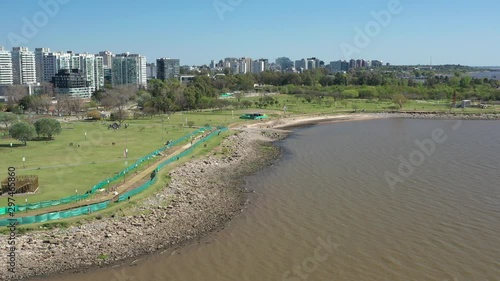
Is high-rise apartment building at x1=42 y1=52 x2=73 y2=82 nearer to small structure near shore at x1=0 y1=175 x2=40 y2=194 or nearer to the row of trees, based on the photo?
the row of trees

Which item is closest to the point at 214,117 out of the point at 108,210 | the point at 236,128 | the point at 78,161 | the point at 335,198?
the point at 236,128

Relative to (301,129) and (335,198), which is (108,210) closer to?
(335,198)

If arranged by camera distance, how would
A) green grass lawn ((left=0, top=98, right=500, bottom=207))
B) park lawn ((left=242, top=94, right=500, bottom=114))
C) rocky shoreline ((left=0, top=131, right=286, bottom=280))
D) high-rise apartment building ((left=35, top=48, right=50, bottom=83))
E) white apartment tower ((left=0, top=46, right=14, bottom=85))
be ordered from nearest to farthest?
rocky shoreline ((left=0, top=131, right=286, bottom=280)), green grass lawn ((left=0, top=98, right=500, bottom=207)), park lawn ((left=242, top=94, right=500, bottom=114)), white apartment tower ((left=0, top=46, right=14, bottom=85)), high-rise apartment building ((left=35, top=48, right=50, bottom=83))

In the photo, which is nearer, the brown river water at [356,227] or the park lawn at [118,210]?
the brown river water at [356,227]

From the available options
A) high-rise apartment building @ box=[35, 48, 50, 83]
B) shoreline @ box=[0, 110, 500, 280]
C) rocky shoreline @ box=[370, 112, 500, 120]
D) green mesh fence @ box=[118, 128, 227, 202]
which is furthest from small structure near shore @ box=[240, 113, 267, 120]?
high-rise apartment building @ box=[35, 48, 50, 83]

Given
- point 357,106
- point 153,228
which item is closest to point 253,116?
point 357,106

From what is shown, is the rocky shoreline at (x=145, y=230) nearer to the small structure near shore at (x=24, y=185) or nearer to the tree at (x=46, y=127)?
the small structure near shore at (x=24, y=185)

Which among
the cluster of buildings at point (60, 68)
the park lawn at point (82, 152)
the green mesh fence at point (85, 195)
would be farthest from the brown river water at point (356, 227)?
the cluster of buildings at point (60, 68)
